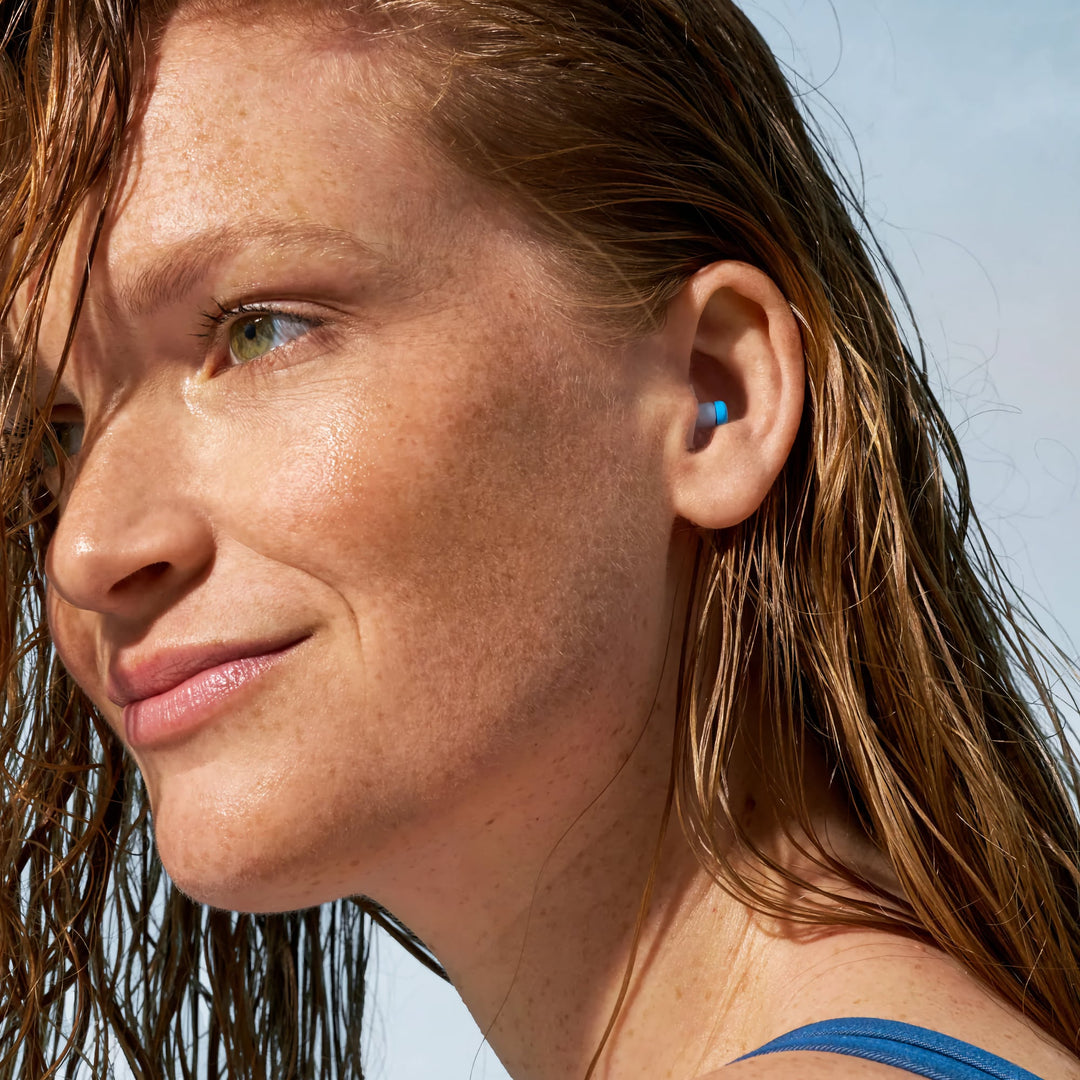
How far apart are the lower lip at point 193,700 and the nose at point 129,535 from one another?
11 cm

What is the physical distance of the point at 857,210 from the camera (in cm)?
239

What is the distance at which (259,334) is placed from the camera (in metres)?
1.88

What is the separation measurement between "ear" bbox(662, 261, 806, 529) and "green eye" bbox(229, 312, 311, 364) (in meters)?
0.50

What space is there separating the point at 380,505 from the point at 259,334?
0.28m

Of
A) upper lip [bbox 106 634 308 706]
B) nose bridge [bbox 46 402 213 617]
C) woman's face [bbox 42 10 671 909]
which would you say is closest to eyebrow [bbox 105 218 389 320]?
woman's face [bbox 42 10 671 909]

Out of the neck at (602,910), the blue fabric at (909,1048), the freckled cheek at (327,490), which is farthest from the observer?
the neck at (602,910)

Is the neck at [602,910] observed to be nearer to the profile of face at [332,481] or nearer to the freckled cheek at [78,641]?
the profile of face at [332,481]

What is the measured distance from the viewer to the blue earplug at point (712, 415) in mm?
2021

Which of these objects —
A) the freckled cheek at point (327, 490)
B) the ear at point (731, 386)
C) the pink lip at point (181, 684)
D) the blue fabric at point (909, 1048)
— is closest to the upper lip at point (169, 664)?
the pink lip at point (181, 684)

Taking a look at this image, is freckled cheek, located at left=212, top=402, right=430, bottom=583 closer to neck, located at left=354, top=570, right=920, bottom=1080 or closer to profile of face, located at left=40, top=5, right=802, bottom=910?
profile of face, located at left=40, top=5, right=802, bottom=910

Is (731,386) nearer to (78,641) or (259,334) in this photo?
(259,334)

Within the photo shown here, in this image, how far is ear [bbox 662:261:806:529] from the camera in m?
1.99

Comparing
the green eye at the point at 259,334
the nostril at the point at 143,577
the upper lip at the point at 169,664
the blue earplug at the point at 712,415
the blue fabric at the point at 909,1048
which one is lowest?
the blue fabric at the point at 909,1048

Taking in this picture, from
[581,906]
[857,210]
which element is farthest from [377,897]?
[857,210]
